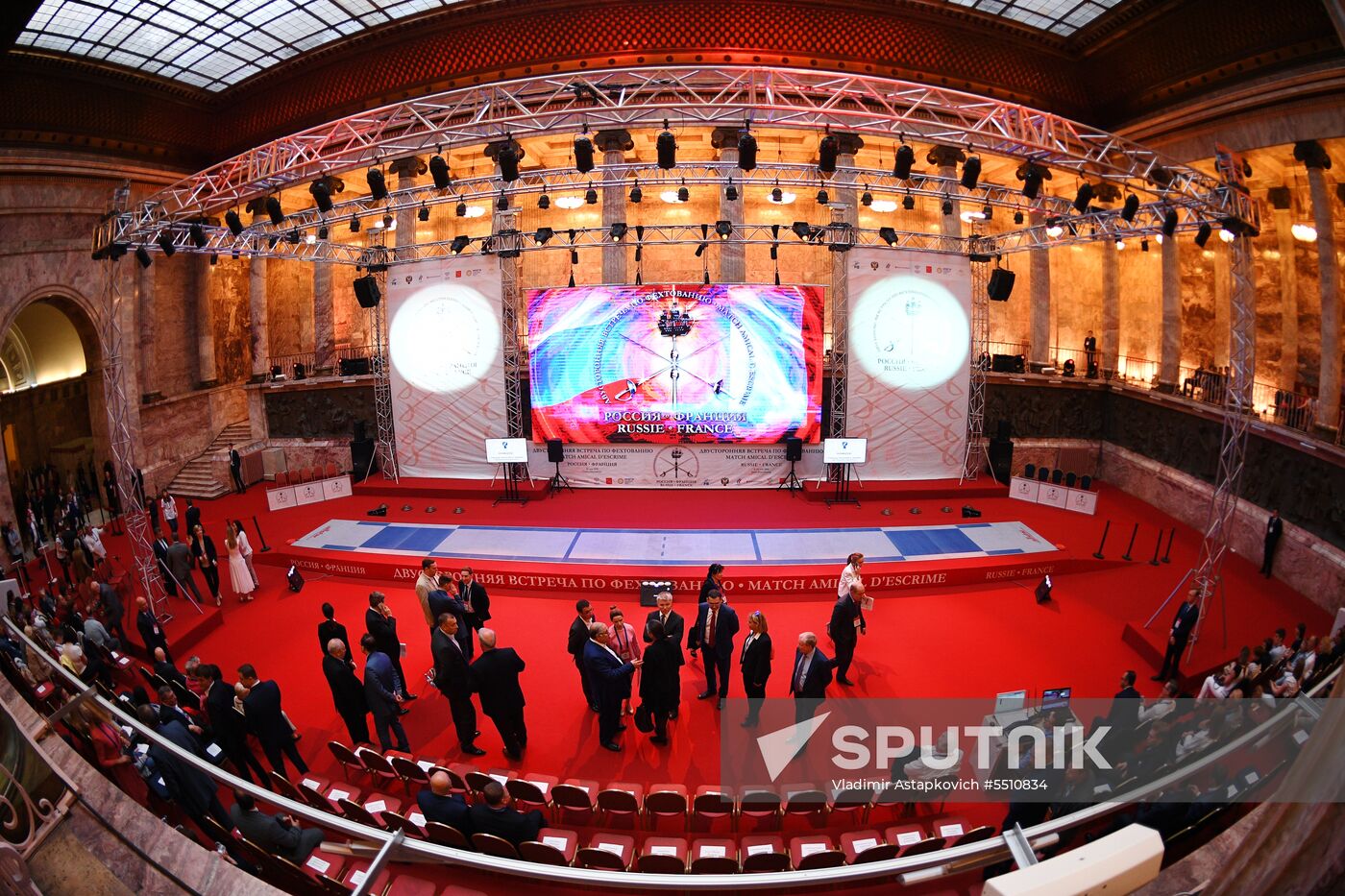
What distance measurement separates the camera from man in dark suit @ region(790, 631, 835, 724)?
21.4ft

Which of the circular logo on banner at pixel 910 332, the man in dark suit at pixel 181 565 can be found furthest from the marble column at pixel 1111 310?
the man in dark suit at pixel 181 565

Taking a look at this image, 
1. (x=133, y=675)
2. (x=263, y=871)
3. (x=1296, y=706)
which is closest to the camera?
(x=1296, y=706)

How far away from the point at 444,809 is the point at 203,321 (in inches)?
879

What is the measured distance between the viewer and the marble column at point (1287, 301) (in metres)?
15.1

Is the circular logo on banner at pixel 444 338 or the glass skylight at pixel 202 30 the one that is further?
the circular logo on banner at pixel 444 338

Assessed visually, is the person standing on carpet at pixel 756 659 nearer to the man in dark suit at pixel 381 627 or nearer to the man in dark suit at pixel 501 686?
the man in dark suit at pixel 501 686

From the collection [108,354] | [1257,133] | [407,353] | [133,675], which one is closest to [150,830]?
[133,675]

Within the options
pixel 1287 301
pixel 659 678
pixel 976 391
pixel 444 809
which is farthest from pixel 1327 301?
pixel 444 809

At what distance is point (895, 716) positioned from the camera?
7.52 meters

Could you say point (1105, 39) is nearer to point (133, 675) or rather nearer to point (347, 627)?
point (347, 627)

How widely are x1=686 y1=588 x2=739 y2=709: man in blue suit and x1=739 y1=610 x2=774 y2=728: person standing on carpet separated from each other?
398 mm

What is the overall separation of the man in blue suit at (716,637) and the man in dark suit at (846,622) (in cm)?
133

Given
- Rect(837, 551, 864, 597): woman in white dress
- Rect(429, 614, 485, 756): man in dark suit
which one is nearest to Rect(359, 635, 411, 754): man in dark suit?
Rect(429, 614, 485, 756): man in dark suit

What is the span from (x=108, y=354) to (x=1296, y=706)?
1488 cm
